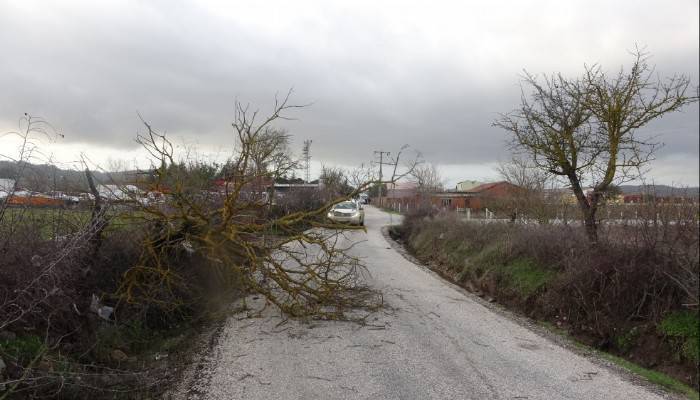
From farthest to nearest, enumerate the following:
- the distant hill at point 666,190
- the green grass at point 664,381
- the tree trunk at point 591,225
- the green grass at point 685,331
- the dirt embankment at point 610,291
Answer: the tree trunk at point 591,225 → the distant hill at point 666,190 → the dirt embankment at point 610,291 → the green grass at point 685,331 → the green grass at point 664,381

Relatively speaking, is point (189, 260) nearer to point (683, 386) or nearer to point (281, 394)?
point (281, 394)

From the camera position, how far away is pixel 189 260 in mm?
9203

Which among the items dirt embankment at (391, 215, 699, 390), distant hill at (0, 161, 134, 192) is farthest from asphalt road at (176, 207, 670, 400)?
distant hill at (0, 161, 134, 192)

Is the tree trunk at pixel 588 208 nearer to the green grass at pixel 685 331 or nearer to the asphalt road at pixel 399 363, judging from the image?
the green grass at pixel 685 331

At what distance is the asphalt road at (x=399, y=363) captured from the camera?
5367 millimetres

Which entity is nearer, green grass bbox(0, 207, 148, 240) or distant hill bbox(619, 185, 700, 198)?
green grass bbox(0, 207, 148, 240)

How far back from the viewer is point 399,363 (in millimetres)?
6191

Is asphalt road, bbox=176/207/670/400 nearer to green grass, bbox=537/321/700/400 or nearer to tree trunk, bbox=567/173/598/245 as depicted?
green grass, bbox=537/321/700/400

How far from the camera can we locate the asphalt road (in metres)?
5.37

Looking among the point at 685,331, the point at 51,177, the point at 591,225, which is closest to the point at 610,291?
the point at 685,331

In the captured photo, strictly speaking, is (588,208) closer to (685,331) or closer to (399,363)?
(685,331)

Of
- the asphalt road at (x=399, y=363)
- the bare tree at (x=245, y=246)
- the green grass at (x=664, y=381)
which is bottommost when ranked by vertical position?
the green grass at (x=664, y=381)

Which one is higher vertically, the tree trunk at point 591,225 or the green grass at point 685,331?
the tree trunk at point 591,225

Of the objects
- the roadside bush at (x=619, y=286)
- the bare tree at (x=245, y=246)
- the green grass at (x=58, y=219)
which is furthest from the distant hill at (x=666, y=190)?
the green grass at (x=58, y=219)
